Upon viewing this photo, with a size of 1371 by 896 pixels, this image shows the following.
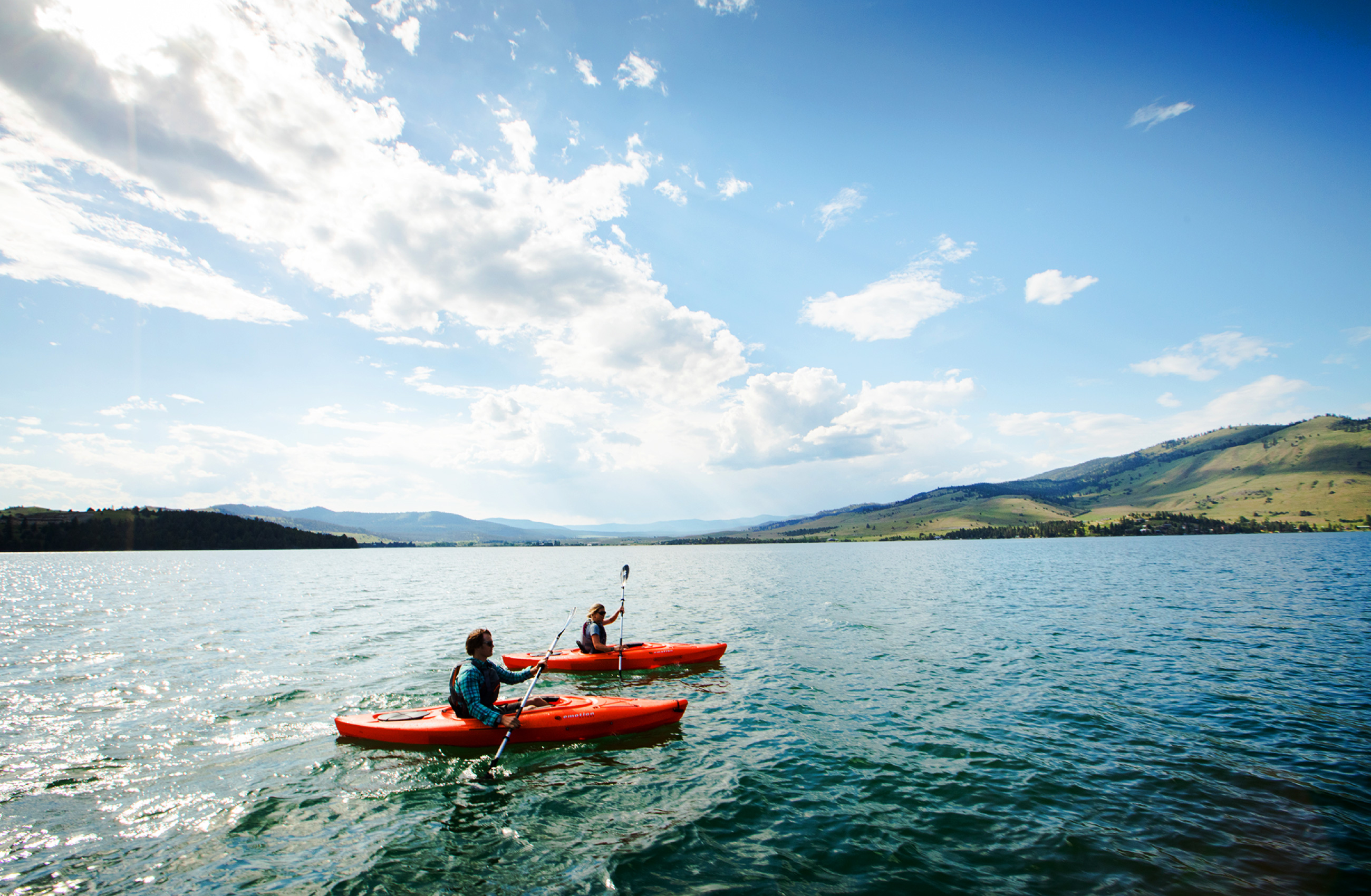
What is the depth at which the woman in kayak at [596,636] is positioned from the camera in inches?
939

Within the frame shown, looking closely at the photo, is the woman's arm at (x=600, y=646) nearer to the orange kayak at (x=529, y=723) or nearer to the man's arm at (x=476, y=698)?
the orange kayak at (x=529, y=723)

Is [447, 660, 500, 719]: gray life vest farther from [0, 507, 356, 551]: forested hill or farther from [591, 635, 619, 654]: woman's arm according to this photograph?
[0, 507, 356, 551]: forested hill

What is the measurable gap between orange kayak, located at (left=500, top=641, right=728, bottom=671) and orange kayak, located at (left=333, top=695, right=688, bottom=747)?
689 centimetres

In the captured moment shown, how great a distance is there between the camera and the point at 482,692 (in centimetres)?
1516

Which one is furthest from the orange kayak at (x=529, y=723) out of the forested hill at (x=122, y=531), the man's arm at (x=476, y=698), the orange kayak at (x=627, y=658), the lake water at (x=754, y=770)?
the forested hill at (x=122, y=531)

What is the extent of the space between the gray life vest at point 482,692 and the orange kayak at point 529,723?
23cm

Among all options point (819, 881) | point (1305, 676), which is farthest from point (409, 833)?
point (1305, 676)

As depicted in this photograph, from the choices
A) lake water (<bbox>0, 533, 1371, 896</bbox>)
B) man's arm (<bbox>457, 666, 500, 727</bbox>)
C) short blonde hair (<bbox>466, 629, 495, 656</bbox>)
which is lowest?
lake water (<bbox>0, 533, 1371, 896</bbox>)

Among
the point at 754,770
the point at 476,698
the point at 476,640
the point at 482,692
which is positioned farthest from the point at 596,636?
the point at 754,770

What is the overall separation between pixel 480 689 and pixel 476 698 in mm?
252

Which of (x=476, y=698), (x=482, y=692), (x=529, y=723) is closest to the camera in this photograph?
(x=476, y=698)

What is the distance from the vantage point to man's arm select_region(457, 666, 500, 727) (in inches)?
585

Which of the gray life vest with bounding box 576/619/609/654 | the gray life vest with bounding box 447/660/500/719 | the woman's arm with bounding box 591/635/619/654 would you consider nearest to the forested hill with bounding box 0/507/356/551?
the gray life vest with bounding box 576/619/609/654

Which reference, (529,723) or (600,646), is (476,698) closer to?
(529,723)
